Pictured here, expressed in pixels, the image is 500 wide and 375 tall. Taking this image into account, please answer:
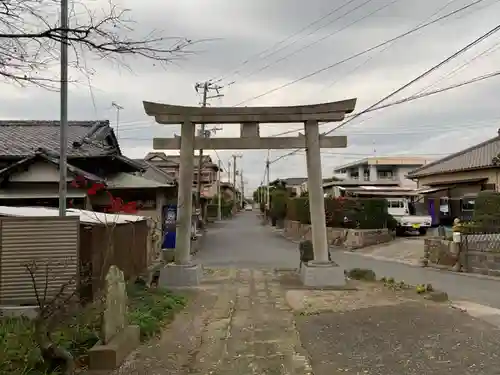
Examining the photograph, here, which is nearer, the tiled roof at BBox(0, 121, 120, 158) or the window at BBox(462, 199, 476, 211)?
the tiled roof at BBox(0, 121, 120, 158)

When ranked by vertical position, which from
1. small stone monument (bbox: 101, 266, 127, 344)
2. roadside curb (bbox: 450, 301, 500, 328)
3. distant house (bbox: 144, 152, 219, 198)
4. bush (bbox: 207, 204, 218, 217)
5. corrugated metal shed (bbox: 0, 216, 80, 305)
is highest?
distant house (bbox: 144, 152, 219, 198)

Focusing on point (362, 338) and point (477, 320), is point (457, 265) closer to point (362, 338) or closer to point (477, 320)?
point (477, 320)

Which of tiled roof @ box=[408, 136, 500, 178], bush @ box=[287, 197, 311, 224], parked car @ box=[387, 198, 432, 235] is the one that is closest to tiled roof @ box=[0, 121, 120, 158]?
bush @ box=[287, 197, 311, 224]

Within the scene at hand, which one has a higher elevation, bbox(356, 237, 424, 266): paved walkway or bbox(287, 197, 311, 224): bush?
bbox(287, 197, 311, 224): bush

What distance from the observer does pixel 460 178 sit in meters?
31.1

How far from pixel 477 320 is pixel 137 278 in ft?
24.2

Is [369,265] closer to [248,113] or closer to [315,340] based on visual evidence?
[248,113]

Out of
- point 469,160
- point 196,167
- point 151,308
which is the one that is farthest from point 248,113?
point 196,167

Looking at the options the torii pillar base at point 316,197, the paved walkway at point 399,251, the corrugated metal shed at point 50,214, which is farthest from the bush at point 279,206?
the corrugated metal shed at point 50,214

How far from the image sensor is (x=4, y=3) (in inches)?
162

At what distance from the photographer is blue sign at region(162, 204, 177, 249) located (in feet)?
72.2

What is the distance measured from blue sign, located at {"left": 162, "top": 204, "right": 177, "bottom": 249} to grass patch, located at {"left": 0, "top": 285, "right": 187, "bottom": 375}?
12310 millimetres

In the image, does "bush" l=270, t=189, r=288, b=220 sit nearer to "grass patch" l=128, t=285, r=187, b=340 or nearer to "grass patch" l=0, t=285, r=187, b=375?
"grass patch" l=128, t=285, r=187, b=340

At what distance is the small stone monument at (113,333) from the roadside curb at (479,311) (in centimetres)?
582
